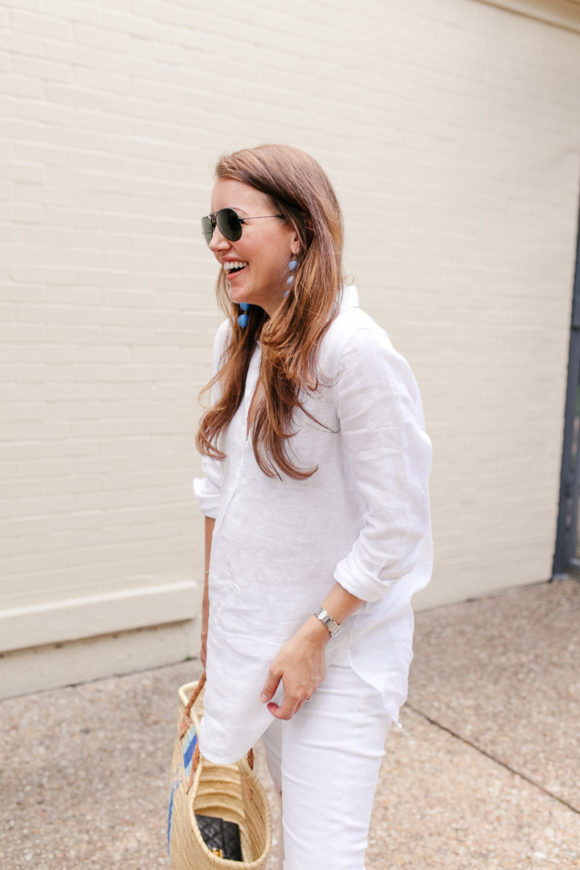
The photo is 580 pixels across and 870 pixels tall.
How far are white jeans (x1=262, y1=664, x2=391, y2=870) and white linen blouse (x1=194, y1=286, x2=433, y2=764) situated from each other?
48mm

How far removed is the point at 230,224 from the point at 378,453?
54 centimetres

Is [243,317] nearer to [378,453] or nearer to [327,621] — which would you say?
[378,453]

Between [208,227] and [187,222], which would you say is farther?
[187,222]

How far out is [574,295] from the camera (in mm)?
5293

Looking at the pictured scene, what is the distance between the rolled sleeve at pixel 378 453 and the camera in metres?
1.41

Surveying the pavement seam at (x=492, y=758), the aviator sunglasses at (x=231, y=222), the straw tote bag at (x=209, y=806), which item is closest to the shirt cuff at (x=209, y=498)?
the straw tote bag at (x=209, y=806)

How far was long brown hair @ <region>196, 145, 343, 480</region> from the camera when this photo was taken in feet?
4.86

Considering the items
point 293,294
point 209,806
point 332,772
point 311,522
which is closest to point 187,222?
point 293,294

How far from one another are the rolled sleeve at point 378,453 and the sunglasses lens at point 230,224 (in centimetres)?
33

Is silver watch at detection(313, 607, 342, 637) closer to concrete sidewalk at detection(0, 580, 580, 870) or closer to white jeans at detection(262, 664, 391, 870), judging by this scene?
white jeans at detection(262, 664, 391, 870)

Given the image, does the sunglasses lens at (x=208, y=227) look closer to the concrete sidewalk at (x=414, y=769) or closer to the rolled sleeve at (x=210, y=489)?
the rolled sleeve at (x=210, y=489)

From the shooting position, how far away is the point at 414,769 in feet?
10.1

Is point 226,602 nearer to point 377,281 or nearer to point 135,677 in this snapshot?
point 135,677

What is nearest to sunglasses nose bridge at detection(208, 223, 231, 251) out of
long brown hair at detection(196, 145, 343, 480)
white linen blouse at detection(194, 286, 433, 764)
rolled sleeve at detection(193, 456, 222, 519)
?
long brown hair at detection(196, 145, 343, 480)
